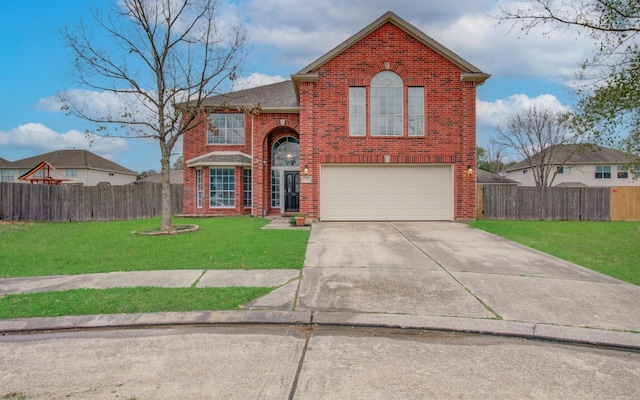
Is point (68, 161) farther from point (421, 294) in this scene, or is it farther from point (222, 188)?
point (421, 294)

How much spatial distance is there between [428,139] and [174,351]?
1213 cm

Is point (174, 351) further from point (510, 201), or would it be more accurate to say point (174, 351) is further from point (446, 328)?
point (510, 201)

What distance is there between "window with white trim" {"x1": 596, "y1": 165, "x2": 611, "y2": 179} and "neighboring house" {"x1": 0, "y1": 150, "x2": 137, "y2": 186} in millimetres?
44620

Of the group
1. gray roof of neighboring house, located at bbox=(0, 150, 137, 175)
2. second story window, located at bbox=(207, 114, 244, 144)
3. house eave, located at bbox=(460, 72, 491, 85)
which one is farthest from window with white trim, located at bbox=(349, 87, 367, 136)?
gray roof of neighboring house, located at bbox=(0, 150, 137, 175)

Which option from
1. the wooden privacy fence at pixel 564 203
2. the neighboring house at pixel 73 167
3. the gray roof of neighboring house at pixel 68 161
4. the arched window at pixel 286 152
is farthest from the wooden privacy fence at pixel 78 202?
the gray roof of neighboring house at pixel 68 161

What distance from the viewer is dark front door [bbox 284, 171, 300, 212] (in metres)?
17.2

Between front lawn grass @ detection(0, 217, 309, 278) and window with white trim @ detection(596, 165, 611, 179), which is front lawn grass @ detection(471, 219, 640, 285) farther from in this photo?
window with white trim @ detection(596, 165, 611, 179)

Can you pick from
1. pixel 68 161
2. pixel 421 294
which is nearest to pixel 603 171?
pixel 421 294

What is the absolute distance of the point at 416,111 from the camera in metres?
13.9

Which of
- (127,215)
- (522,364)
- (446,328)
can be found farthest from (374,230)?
(127,215)

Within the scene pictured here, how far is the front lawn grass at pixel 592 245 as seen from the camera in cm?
714

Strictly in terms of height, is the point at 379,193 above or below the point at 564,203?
above

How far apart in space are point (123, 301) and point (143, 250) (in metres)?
4.02

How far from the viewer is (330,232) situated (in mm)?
11281
